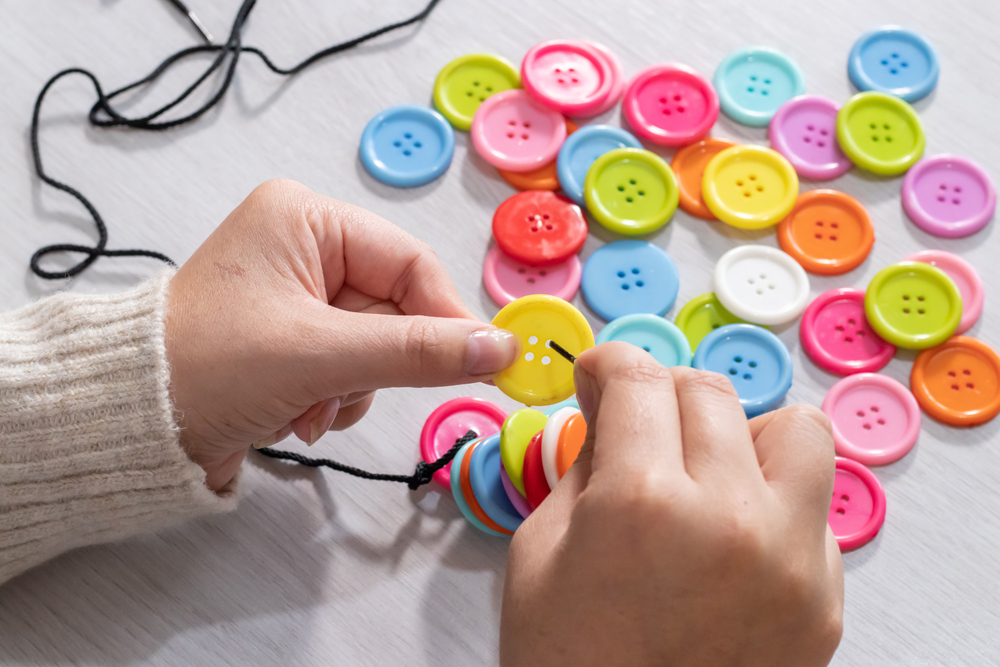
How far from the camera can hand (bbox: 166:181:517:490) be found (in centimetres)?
75

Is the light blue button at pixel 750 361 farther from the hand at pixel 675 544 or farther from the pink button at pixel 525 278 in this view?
the hand at pixel 675 544

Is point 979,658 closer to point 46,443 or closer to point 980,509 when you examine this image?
point 980,509

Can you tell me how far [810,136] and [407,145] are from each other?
0.64 m

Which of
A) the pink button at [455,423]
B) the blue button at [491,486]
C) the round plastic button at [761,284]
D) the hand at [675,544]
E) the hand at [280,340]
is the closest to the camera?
the hand at [675,544]

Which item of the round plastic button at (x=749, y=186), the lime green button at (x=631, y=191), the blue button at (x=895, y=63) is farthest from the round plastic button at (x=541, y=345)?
the blue button at (x=895, y=63)

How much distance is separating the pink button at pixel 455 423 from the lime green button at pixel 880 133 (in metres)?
0.71

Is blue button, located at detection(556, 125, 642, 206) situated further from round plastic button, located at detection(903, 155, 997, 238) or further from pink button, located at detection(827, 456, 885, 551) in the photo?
pink button, located at detection(827, 456, 885, 551)

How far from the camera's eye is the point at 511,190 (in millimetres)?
1169

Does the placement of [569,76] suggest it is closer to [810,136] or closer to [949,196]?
[810,136]

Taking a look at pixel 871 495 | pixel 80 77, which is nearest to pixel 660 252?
pixel 871 495

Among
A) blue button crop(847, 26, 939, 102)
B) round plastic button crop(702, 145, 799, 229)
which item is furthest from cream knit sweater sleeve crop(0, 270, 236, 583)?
blue button crop(847, 26, 939, 102)

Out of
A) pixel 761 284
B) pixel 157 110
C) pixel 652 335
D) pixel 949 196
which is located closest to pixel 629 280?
pixel 652 335

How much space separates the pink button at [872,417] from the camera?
0.99m

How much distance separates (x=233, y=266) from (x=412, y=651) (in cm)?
47
